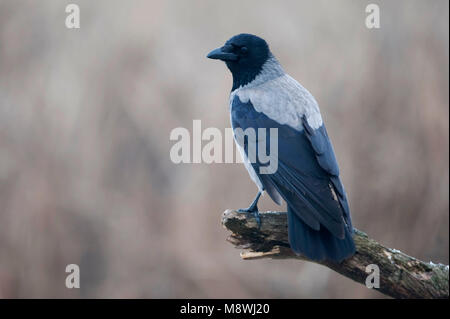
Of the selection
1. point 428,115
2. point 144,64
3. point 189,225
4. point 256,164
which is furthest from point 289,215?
point 428,115

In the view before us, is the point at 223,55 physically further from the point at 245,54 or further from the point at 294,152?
the point at 294,152

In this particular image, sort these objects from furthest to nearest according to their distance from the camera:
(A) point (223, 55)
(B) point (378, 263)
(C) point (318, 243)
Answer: (A) point (223, 55) → (B) point (378, 263) → (C) point (318, 243)

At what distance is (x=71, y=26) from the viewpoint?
6516 mm

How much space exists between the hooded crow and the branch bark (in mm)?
186

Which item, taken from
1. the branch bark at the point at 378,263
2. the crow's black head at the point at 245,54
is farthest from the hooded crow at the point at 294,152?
the branch bark at the point at 378,263

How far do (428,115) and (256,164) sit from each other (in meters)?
3.85

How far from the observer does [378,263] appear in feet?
11.7

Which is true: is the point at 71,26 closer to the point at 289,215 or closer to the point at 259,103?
the point at 259,103

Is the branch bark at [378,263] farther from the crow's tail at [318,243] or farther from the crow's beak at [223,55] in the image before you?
the crow's beak at [223,55]

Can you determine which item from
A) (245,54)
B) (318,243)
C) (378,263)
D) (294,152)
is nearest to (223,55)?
(245,54)

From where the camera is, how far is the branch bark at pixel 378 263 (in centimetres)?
354

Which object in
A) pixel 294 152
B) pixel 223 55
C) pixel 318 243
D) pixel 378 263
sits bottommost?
pixel 378 263

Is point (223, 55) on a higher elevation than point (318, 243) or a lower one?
higher

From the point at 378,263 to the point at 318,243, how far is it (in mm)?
460
